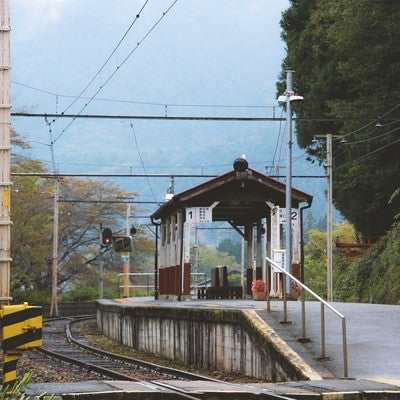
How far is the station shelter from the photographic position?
1110 inches

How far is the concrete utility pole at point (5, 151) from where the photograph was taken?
1269 centimetres

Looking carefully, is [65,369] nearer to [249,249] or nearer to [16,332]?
[16,332]

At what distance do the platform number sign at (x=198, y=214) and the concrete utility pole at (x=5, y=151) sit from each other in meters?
15.4

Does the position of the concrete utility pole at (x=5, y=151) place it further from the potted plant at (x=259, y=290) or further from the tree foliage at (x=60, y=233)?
the tree foliage at (x=60, y=233)

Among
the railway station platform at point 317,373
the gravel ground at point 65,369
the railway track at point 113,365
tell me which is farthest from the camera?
the gravel ground at point 65,369

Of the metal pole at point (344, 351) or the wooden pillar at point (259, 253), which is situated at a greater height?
the wooden pillar at point (259, 253)

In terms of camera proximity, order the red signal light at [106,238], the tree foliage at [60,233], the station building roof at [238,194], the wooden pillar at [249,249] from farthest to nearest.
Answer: the tree foliage at [60,233]
the red signal light at [106,238]
the wooden pillar at [249,249]
the station building roof at [238,194]

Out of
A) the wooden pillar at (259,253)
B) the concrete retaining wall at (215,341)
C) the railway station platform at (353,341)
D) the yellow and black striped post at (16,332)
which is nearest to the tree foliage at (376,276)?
the wooden pillar at (259,253)

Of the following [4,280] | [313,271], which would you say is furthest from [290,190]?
[313,271]

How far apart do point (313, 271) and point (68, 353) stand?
5138cm

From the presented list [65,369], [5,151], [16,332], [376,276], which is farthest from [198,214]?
[16,332]

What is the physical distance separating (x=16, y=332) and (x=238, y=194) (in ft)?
58.3

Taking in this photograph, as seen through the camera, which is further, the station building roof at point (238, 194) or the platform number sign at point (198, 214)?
the platform number sign at point (198, 214)

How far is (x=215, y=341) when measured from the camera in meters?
18.1
